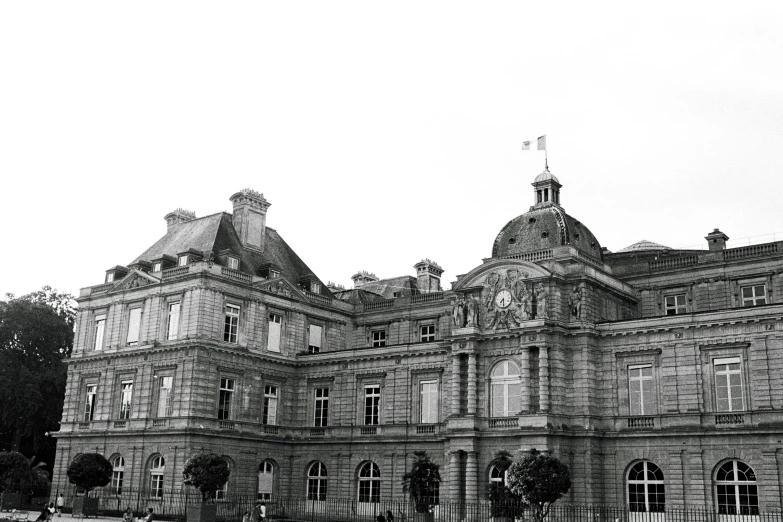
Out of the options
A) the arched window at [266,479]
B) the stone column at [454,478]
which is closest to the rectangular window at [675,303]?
the stone column at [454,478]

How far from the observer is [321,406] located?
4853 cm

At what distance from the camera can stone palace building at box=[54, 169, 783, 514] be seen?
117 feet

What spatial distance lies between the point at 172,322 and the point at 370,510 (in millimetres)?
14160

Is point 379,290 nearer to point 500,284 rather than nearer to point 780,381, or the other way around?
point 500,284

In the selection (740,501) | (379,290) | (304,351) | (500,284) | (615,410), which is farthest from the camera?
(379,290)

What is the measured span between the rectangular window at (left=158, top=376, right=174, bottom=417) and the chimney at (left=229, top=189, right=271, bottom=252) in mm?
9312

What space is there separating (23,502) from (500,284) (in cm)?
2788

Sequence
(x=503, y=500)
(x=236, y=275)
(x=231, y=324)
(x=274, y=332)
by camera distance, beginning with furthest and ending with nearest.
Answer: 1. (x=274, y=332)
2. (x=236, y=275)
3. (x=231, y=324)
4. (x=503, y=500)

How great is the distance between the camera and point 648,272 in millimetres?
45188

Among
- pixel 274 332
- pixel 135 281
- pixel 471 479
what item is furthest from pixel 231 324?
pixel 471 479

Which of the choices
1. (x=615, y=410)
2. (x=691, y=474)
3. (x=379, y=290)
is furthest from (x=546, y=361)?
(x=379, y=290)

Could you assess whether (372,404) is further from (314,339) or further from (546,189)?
(546,189)

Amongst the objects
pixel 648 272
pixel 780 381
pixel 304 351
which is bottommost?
pixel 780 381

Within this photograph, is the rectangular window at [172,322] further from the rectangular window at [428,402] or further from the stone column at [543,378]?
the stone column at [543,378]
